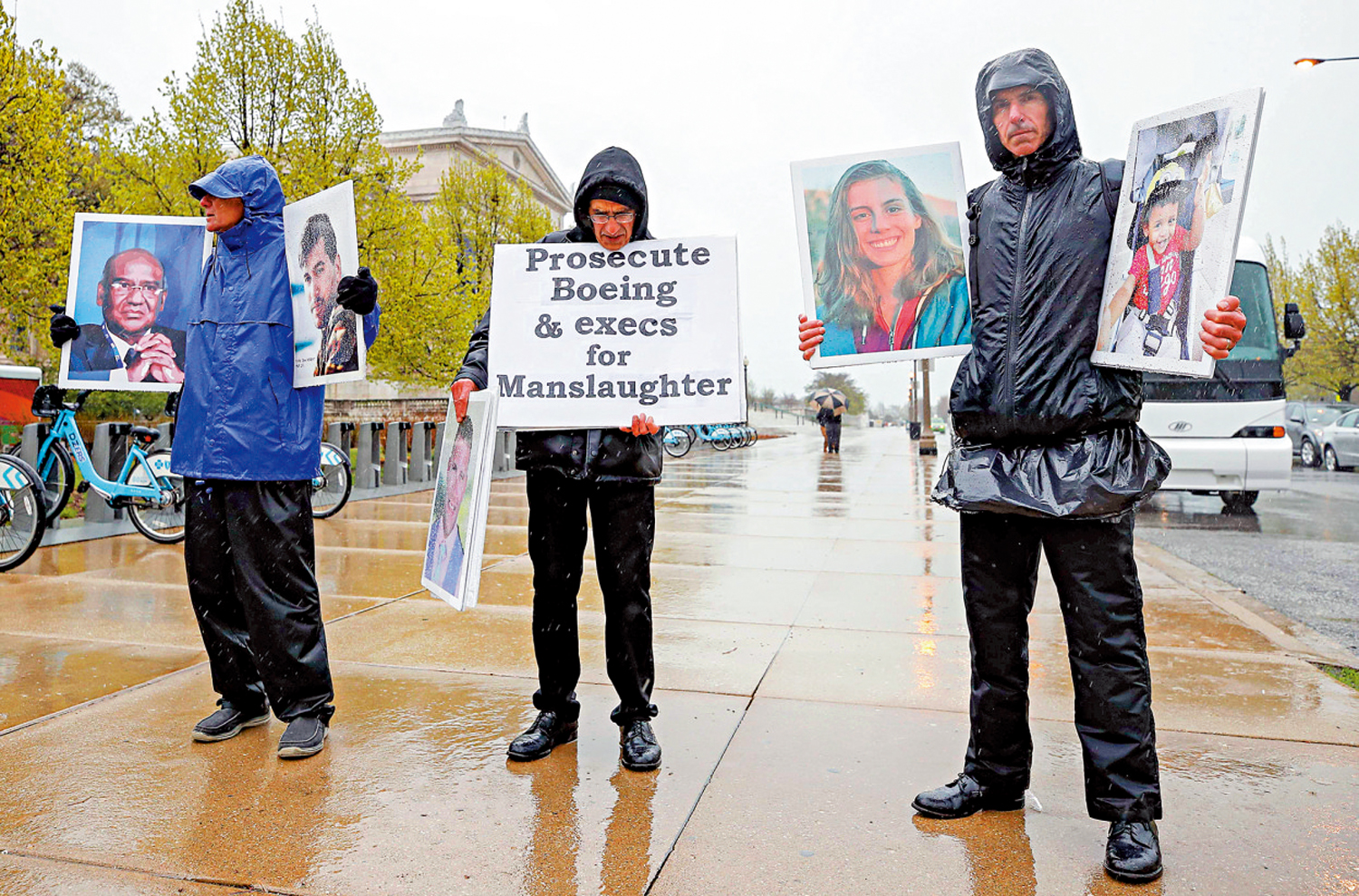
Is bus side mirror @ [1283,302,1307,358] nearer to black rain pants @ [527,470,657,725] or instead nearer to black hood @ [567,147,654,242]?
black hood @ [567,147,654,242]

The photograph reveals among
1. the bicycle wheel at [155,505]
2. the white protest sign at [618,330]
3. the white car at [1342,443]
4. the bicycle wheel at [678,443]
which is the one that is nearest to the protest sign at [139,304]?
the white protest sign at [618,330]

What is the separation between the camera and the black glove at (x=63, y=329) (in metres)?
3.99

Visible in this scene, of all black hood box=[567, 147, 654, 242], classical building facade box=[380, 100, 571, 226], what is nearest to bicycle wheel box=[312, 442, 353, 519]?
black hood box=[567, 147, 654, 242]

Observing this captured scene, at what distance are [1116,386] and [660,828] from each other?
180 cm

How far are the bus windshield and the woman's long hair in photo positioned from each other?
10.3m

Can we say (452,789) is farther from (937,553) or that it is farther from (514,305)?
(937,553)

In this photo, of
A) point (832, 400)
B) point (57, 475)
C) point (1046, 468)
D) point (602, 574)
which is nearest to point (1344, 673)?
point (1046, 468)

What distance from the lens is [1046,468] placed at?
2.76 m

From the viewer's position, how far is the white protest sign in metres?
3.49

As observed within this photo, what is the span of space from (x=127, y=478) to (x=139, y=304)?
461cm

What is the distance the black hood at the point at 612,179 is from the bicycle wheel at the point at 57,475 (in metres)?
5.79

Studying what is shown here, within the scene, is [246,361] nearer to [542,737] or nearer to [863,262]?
[542,737]

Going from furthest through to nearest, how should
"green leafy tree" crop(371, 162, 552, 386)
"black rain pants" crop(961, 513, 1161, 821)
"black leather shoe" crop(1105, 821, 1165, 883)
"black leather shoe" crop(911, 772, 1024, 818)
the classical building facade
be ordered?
the classical building facade, "green leafy tree" crop(371, 162, 552, 386), "black leather shoe" crop(911, 772, 1024, 818), "black rain pants" crop(961, 513, 1161, 821), "black leather shoe" crop(1105, 821, 1165, 883)

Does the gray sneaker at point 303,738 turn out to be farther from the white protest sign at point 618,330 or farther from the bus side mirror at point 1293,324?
the bus side mirror at point 1293,324
